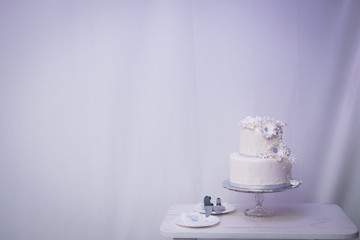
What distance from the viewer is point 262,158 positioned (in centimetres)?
208

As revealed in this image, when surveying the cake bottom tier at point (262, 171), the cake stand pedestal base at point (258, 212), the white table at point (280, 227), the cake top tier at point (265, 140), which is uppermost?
the cake top tier at point (265, 140)

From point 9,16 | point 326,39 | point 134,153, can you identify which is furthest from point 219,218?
point 9,16

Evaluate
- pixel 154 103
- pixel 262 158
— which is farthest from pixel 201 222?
pixel 154 103

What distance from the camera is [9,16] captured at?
2.74 metres

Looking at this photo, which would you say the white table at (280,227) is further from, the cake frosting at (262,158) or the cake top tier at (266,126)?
the cake top tier at (266,126)

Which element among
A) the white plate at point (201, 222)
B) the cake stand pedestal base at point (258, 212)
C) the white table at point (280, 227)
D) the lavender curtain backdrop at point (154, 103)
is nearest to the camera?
the white table at point (280, 227)

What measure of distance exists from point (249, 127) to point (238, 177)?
0.83ft

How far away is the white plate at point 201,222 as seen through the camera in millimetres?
1999

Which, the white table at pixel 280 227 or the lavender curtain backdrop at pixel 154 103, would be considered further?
the lavender curtain backdrop at pixel 154 103

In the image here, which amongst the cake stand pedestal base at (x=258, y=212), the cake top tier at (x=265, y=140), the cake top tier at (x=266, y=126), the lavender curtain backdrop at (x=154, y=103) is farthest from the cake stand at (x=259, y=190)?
the lavender curtain backdrop at (x=154, y=103)

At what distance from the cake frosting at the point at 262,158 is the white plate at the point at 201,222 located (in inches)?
8.6

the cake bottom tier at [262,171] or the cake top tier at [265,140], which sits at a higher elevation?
the cake top tier at [265,140]

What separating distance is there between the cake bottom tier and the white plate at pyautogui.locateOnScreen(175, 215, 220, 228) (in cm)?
23

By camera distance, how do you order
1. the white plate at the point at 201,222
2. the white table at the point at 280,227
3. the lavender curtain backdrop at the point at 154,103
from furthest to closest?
1. the lavender curtain backdrop at the point at 154,103
2. the white plate at the point at 201,222
3. the white table at the point at 280,227
